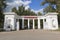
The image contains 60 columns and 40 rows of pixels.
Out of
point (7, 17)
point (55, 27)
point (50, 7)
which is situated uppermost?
point (50, 7)

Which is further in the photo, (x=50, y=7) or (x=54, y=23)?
(x=50, y=7)

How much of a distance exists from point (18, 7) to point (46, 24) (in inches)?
1258

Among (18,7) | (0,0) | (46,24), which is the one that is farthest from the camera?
(18,7)

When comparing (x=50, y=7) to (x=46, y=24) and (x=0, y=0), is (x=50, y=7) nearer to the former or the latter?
(x=46, y=24)

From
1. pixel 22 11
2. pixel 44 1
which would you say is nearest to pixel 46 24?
pixel 44 1

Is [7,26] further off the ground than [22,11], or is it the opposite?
[22,11]

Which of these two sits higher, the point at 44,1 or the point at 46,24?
the point at 44,1

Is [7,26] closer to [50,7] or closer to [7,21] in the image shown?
[7,21]

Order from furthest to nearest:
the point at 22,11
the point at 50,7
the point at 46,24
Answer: the point at 22,11
the point at 50,7
the point at 46,24

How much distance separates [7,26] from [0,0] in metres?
6.76

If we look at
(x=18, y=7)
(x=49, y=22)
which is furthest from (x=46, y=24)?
Answer: (x=18, y=7)

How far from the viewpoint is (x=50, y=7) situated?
50.2 m

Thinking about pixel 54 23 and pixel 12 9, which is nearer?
pixel 54 23

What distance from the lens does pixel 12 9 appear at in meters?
66.2
